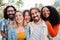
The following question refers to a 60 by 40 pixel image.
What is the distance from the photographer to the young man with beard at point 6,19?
1624 mm

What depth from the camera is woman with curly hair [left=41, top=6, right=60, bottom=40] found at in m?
1.59

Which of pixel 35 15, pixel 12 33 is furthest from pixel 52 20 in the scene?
pixel 12 33

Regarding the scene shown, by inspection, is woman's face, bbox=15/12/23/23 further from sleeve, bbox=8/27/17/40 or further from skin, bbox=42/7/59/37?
skin, bbox=42/7/59/37

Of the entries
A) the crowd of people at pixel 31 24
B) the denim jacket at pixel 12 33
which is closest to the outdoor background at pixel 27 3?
the crowd of people at pixel 31 24

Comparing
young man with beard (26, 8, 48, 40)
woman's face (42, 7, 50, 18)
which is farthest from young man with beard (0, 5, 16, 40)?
woman's face (42, 7, 50, 18)

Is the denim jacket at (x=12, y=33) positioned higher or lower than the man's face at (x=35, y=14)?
lower

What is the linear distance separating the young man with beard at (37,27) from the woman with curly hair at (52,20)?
0.15 feet

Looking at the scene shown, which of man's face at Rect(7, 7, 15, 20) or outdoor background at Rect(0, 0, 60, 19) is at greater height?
outdoor background at Rect(0, 0, 60, 19)

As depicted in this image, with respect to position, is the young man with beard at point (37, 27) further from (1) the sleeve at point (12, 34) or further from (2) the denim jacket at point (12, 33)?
(1) the sleeve at point (12, 34)

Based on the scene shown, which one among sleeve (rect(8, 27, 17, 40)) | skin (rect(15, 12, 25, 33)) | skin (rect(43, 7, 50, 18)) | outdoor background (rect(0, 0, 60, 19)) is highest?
outdoor background (rect(0, 0, 60, 19))

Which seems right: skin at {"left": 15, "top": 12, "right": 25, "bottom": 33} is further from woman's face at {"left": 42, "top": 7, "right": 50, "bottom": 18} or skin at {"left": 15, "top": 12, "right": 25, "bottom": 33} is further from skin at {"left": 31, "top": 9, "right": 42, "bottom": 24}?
woman's face at {"left": 42, "top": 7, "right": 50, "bottom": 18}

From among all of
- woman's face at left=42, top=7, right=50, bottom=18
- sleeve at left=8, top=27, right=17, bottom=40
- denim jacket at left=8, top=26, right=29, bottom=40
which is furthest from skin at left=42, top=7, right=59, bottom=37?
sleeve at left=8, top=27, right=17, bottom=40

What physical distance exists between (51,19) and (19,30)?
0.35 m

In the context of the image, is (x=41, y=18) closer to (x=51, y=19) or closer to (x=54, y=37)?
(x=51, y=19)
